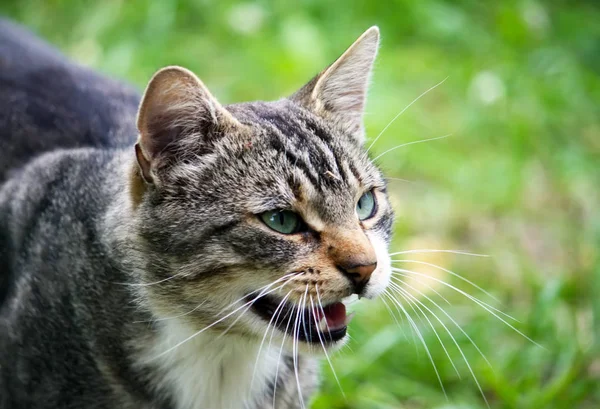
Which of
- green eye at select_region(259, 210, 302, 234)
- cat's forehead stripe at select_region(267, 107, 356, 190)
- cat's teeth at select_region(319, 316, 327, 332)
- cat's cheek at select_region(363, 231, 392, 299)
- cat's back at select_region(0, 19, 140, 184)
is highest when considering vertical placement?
cat's back at select_region(0, 19, 140, 184)

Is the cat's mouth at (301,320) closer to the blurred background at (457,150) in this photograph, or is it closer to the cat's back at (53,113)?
the blurred background at (457,150)

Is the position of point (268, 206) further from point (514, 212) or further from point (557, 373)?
point (514, 212)

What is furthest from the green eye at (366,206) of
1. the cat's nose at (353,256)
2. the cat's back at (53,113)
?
the cat's back at (53,113)

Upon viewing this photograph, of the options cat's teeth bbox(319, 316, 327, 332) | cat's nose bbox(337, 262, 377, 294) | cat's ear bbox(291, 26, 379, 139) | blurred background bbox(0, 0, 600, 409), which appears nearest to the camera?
cat's nose bbox(337, 262, 377, 294)

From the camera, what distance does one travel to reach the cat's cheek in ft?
6.87

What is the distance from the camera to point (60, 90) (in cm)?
309

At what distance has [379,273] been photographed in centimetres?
211

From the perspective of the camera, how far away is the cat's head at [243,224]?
2053mm

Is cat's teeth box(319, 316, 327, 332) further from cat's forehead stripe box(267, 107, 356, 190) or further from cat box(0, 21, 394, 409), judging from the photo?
cat's forehead stripe box(267, 107, 356, 190)

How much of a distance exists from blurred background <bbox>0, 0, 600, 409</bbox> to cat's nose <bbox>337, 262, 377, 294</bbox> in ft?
2.05

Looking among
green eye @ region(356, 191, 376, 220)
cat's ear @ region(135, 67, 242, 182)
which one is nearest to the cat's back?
cat's ear @ region(135, 67, 242, 182)

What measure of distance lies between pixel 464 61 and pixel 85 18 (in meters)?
2.58

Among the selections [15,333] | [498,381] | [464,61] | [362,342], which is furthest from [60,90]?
[464,61]

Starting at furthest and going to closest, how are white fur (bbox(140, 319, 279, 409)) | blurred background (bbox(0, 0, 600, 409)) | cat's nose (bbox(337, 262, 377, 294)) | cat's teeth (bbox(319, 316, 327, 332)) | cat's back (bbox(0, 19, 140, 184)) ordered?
1. blurred background (bbox(0, 0, 600, 409))
2. cat's back (bbox(0, 19, 140, 184))
3. white fur (bbox(140, 319, 279, 409))
4. cat's teeth (bbox(319, 316, 327, 332))
5. cat's nose (bbox(337, 262, 377, 294))
